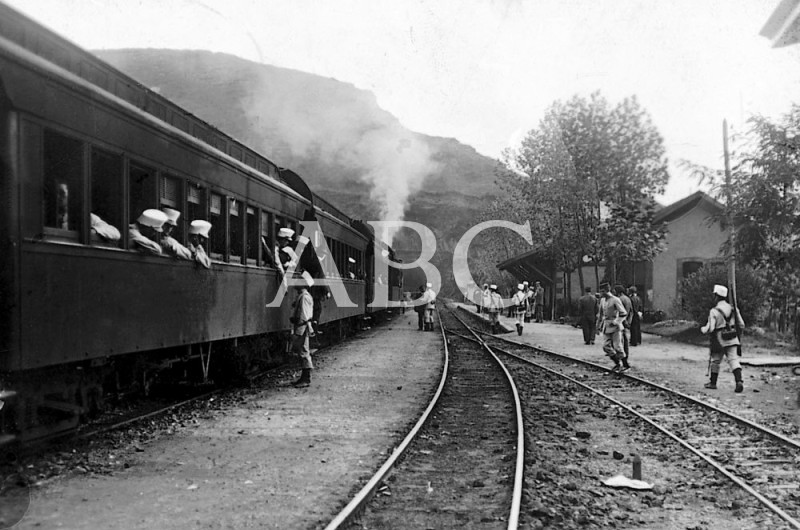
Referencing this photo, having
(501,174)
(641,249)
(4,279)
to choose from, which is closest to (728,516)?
(4,279)

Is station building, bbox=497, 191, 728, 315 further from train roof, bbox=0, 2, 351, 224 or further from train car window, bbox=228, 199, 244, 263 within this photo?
train car window, bbox=228, 199, 244, 263

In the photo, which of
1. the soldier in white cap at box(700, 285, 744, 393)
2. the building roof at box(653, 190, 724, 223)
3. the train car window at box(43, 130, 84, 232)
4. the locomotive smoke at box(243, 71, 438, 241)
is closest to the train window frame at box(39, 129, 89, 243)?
the train car window at box(43, 130, 84, 232)

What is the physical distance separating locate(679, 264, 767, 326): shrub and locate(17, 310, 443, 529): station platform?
14600 mm

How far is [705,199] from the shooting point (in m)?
34.8

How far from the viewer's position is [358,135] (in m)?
56.6

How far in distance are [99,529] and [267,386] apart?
726 centimetres

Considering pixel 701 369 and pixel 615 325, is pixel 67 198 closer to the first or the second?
pixel 615 325

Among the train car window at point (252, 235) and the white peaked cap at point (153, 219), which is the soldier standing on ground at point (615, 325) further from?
the white peaked cap at point (153, 219)

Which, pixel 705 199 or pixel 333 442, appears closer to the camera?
pixel 333 442

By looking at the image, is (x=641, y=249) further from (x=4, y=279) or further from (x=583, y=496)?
(x=4, y=279)

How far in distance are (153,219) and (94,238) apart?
1.09 meters

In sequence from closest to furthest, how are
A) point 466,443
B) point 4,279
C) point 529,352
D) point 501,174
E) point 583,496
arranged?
point 4,279, point 583,496, point 466,443, point 529,352, point 501,174

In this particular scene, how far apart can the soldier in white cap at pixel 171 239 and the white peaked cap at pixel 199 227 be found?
39cm

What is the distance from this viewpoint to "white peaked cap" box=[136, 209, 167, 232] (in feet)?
24.9
